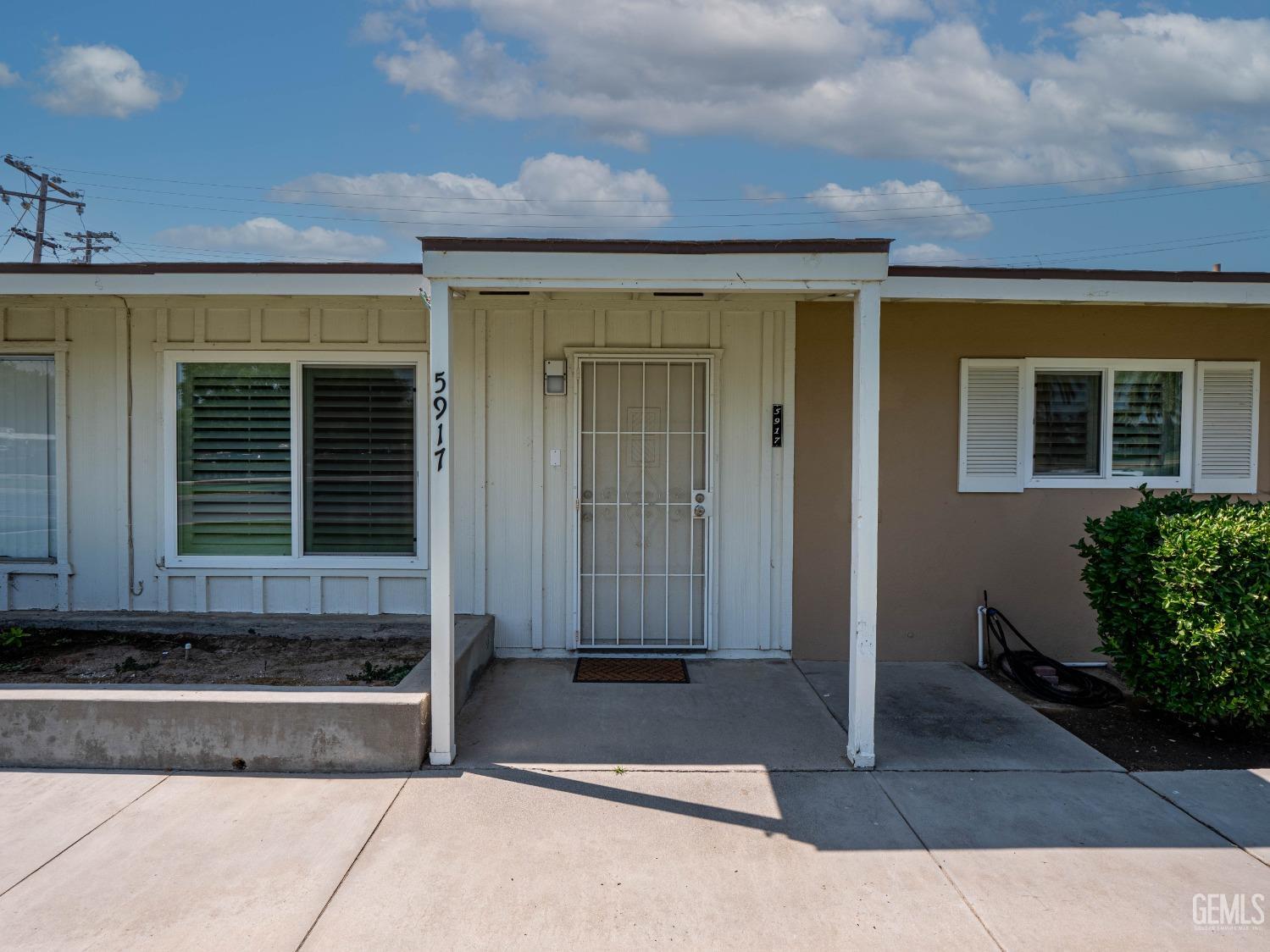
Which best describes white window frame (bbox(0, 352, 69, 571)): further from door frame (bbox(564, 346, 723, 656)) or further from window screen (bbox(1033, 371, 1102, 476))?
window screen (bbox(1033, 371, 1102, 476))

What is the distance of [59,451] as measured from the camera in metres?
5.98

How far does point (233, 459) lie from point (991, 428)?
217 inches

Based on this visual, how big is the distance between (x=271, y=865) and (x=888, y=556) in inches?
170

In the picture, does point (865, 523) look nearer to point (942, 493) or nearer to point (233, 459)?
point (942, 493)

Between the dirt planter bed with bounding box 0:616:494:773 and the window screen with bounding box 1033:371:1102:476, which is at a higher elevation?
the window screen with bounding box 1033:371:1102:476

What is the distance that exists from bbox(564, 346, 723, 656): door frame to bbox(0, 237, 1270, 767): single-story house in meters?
0.02

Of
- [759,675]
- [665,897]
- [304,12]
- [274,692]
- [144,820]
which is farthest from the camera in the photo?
[304,12]

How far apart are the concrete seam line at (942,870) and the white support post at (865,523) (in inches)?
9.9

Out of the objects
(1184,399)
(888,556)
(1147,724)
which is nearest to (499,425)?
(888,556)

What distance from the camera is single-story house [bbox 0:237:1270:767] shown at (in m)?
5.84

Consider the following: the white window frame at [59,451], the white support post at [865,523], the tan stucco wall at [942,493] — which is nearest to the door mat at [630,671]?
the tan stucco wall at [942,493]

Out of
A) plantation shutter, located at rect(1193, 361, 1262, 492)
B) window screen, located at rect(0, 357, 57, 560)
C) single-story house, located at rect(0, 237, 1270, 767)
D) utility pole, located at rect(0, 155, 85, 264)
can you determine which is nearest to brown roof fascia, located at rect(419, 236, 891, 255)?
single-story house, located at rect(0, 237, 1270, 767)

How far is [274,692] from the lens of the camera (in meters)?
4.18

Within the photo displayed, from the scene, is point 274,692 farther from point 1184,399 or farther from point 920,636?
point 1184,399
